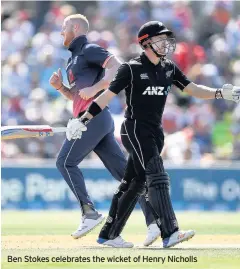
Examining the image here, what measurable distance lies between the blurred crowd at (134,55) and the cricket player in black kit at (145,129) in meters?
8.12

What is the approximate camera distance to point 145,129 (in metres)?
8.34

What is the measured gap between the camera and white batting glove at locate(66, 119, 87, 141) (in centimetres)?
845

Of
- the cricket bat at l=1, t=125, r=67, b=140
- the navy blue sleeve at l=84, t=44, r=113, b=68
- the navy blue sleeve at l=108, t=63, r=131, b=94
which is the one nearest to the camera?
the navy blue sleeve at l=108, t=63, r=131, b=94

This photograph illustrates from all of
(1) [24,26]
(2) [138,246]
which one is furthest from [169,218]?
(1) [24,26]

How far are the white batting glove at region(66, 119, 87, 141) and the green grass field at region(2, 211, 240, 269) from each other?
1057 millimetres

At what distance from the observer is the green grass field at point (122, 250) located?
7.30m

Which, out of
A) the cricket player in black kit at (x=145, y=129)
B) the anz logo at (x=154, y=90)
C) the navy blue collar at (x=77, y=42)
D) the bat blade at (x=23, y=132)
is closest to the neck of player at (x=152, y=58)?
the cricket player in black kit at (x=145, y=129)

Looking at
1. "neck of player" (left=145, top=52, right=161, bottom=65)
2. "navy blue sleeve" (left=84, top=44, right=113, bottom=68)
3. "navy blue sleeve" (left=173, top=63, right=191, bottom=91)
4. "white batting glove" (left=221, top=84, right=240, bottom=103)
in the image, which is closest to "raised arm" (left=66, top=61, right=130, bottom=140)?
"neck of player" (left=145, top=52, right=161, bottom=65)

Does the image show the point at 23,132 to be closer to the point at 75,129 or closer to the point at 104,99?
the point at 75,129

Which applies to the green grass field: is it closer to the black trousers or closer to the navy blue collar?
the black trousers

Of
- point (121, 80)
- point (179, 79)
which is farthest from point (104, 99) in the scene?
point (179, 79)

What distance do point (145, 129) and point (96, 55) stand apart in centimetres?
118

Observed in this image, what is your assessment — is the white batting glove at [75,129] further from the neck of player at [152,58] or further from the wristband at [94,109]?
the neck of player at [152,58]

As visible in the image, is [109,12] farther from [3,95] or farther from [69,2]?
[3,95]
